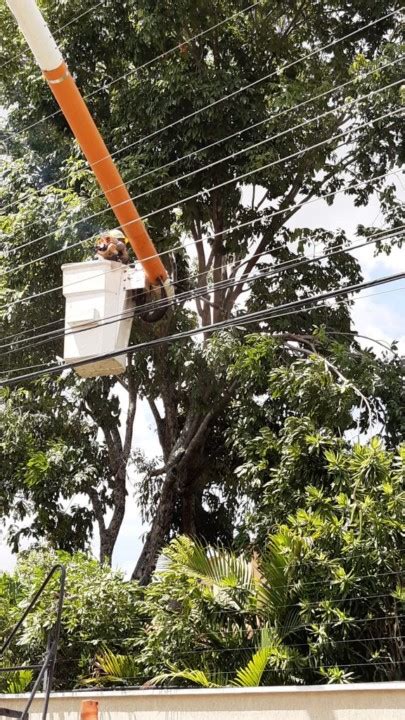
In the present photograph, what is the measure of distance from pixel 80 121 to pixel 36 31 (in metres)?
0.90

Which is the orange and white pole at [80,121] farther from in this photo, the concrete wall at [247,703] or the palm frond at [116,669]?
the palm frond at [116,669]

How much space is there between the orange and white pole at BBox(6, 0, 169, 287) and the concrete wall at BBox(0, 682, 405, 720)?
397 centimetres

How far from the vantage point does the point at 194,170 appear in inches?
597

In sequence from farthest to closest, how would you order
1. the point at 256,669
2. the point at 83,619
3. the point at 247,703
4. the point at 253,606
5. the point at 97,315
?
1. the point at 83,619
2. the point at 253,606
3. the point at 256,669
4. the point at 247,703
5. the point at 97,315

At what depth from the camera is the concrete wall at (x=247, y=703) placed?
8828 mm

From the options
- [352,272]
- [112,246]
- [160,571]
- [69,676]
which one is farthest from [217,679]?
[352,272]

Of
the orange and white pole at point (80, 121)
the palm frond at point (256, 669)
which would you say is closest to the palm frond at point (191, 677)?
the palm frond at point (256, 669)

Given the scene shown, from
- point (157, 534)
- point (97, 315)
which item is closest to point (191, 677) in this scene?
point (97, 315)

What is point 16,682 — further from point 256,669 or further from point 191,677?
point 256,669

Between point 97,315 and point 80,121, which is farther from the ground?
point 80,121

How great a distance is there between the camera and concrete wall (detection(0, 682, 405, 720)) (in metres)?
8.83

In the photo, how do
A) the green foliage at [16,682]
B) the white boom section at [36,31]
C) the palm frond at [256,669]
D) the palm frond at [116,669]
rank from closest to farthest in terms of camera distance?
1. the white boom section at [36,31]
2. the palm frond at [256,669]
3. the palm frond at [116,669]
4. the green foliage at [16,682]

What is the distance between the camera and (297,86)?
14.6 m

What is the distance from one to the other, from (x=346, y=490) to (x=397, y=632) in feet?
5.87
